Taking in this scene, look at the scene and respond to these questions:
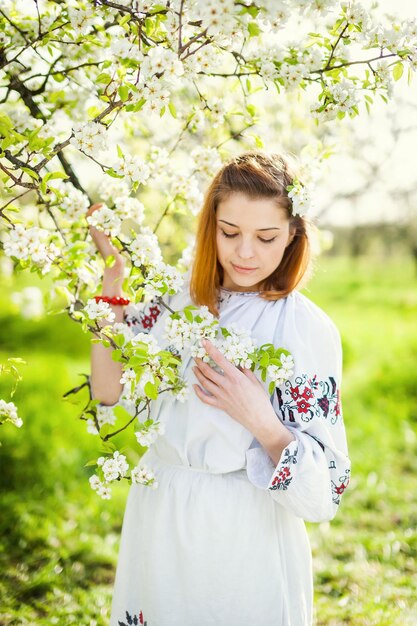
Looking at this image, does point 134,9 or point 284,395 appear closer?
point 134,9

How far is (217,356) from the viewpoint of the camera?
1873 millimetres

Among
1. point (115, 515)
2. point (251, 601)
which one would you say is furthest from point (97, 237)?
point (115, 515)

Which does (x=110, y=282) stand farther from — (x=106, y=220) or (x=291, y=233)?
(x=291, y=233)

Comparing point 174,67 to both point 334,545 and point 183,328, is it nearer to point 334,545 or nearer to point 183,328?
point 183,328

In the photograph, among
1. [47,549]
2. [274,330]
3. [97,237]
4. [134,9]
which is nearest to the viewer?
[134,9]

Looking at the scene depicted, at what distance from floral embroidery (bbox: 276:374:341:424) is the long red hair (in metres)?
0.29

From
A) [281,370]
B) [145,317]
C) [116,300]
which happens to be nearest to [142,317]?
[145,317]

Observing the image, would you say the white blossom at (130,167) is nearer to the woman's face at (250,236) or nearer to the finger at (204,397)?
the woman's face at (250,236)

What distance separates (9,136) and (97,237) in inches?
21.9

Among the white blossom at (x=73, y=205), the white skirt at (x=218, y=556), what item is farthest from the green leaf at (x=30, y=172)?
the white skirt at (x=218, y=556)

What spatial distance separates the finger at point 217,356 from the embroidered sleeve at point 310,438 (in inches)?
6.8

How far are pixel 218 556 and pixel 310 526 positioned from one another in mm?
2367

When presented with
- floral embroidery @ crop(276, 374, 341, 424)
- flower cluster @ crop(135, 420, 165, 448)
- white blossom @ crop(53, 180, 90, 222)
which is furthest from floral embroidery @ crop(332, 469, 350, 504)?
white blossom @ crop(53, 180, 90, 222)

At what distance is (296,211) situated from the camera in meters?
1.92
